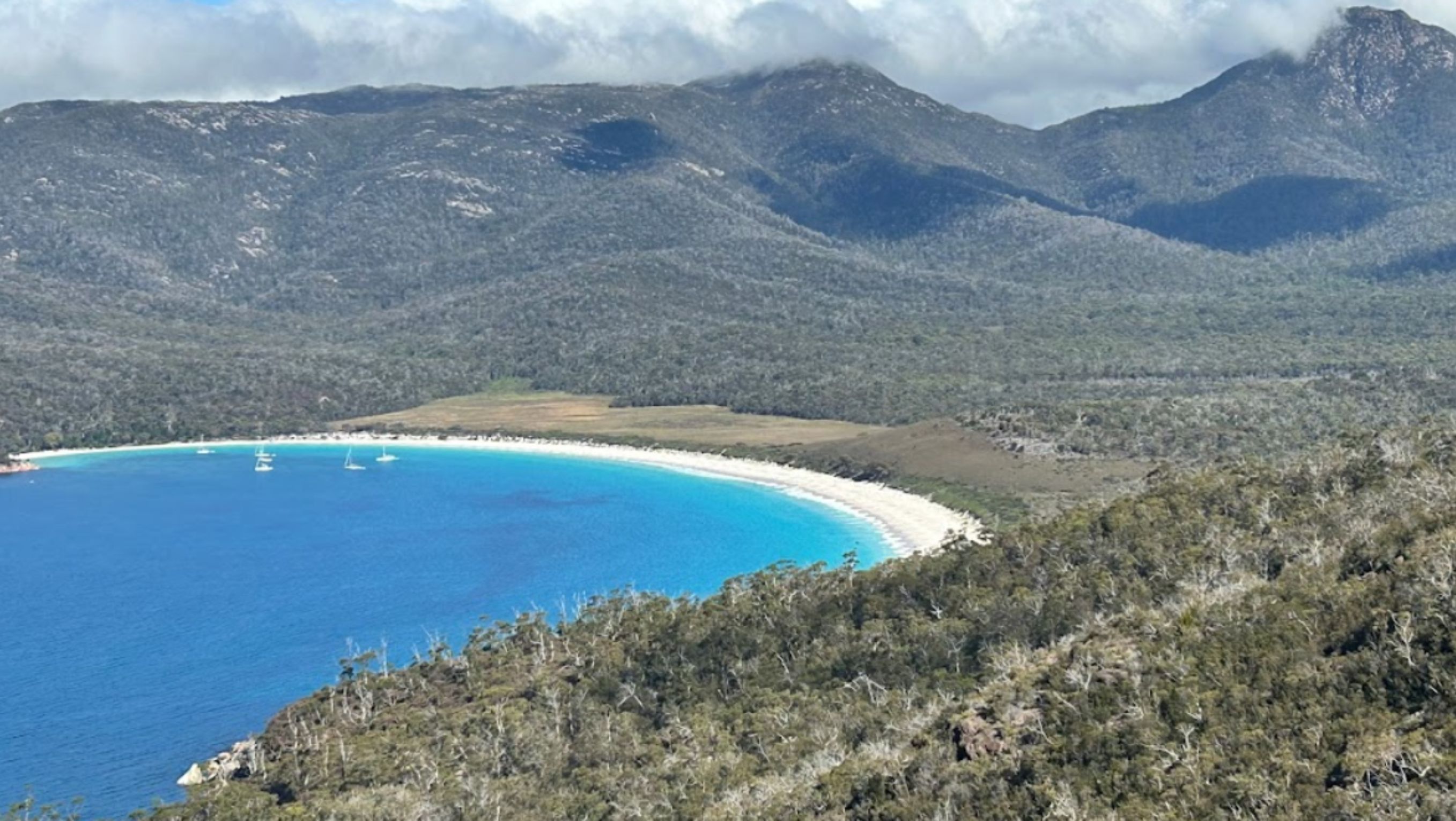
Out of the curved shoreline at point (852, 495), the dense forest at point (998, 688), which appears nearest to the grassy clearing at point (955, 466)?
the curved shoreline at point (852, 495)

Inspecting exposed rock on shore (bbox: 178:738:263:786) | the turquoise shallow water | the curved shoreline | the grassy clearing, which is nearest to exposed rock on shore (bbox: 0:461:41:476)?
the turquoise shallow water

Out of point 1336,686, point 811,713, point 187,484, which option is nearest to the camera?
point 1336,686

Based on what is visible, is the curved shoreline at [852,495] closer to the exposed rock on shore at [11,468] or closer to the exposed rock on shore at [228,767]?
the exposed rock on shore at [228,767]

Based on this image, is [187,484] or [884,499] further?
[187,484]

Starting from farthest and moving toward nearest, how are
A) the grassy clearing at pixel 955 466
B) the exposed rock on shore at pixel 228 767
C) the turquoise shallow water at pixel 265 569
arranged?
the grassy clearing at pixel 955 466
the turquoise shallow water at pixel 265 569
the exposed rock on shore at pixel 228 767

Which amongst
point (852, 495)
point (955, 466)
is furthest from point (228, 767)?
point (955, 466)

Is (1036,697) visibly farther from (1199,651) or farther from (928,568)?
(928,568)

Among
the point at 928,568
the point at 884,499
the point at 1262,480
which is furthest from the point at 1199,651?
the point at 884,499
